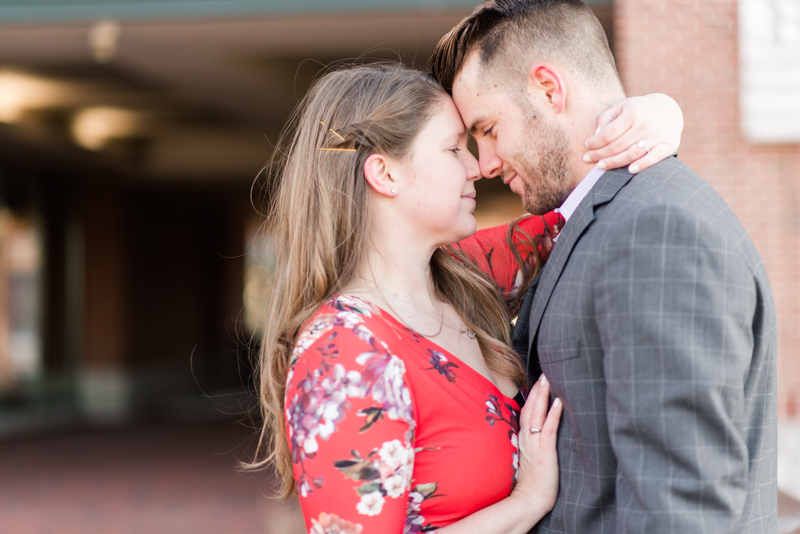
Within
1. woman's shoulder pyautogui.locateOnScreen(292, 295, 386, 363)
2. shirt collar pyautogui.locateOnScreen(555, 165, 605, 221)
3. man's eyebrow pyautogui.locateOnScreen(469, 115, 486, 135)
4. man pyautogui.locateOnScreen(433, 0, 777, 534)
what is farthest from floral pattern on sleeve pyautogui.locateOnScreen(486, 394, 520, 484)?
man's eyebrow pyautogui.locateOnScreen(469, 115, 486, 135)

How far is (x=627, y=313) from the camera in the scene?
1.30 m

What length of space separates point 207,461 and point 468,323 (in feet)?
23.0

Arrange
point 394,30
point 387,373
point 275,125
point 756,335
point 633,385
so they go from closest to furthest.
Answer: point 633,385 < point 756,335 < point 387,373 < point 394,30 < point 275,125

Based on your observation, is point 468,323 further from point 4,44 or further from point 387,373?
point 4,44

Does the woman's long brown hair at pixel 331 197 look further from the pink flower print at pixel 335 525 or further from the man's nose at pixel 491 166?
the pink flower print at pixel 335 525

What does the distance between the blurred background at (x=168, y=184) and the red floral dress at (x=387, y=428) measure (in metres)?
0.64

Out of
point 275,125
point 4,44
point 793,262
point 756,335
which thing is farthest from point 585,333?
point 275,125

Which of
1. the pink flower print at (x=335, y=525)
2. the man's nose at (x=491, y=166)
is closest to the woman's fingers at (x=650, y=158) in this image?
the man's nose at (x=491, y=166)

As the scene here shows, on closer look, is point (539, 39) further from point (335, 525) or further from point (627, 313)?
point (335, 525)

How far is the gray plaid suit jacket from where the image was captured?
4.05 feet

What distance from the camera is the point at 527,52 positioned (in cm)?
186

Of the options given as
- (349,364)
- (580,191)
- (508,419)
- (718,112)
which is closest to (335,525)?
(349,364)

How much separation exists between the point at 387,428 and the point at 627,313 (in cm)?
54

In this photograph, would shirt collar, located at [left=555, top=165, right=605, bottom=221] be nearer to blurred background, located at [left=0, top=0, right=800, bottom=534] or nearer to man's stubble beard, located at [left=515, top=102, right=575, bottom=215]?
man's stubble beard, located at [left=515, top=102, right=575, bottom=215]
